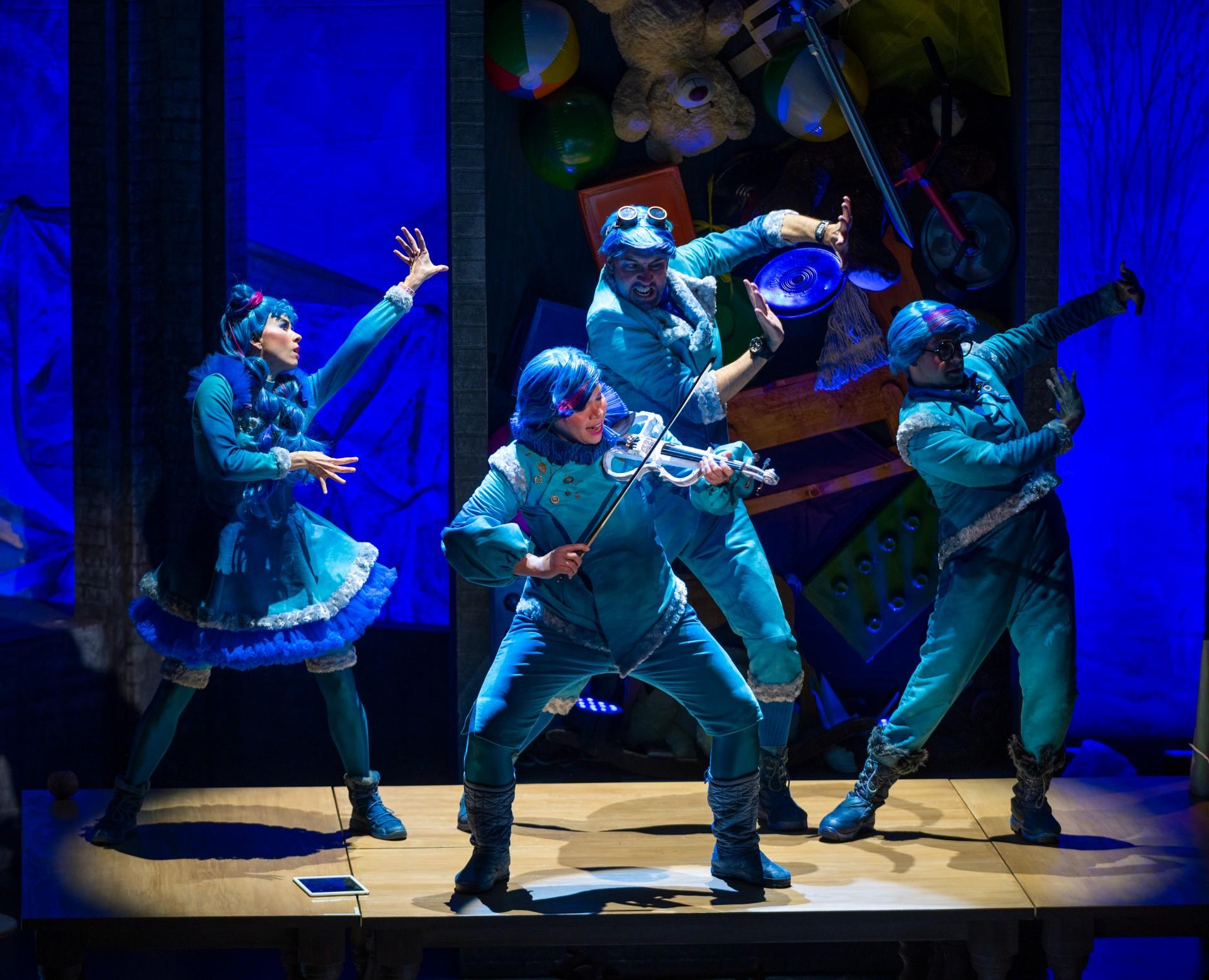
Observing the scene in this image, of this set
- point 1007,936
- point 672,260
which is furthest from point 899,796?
point 672,260

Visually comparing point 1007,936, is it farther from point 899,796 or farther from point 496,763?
point 496,763

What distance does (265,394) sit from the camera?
595cm

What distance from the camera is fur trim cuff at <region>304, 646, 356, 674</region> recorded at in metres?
6.06

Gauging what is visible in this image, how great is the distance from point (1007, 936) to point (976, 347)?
6.17 feet

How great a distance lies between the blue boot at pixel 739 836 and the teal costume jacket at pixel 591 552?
481 mm

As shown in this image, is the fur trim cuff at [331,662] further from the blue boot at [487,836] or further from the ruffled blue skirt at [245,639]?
the blue boot at [487,836]

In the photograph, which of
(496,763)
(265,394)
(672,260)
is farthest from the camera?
(672,260)

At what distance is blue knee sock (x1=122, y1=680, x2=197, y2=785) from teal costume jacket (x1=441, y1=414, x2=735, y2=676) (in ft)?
4.25

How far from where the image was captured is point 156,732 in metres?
6.04

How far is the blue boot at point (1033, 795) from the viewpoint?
19.9ft

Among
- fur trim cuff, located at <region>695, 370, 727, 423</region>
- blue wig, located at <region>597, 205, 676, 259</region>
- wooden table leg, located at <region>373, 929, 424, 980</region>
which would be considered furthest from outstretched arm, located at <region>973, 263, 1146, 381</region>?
wooden table leg, located at <region>373, 929, 424, 980</region>

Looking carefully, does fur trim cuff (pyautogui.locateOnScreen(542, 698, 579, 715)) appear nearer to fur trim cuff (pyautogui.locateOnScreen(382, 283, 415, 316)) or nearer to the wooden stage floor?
the wooden stage floor

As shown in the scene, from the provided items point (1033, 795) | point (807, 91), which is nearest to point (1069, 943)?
point (1033, 795)

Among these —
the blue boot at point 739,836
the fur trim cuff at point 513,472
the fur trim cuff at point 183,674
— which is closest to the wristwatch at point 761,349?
the fur trim cuff at point 513,472
